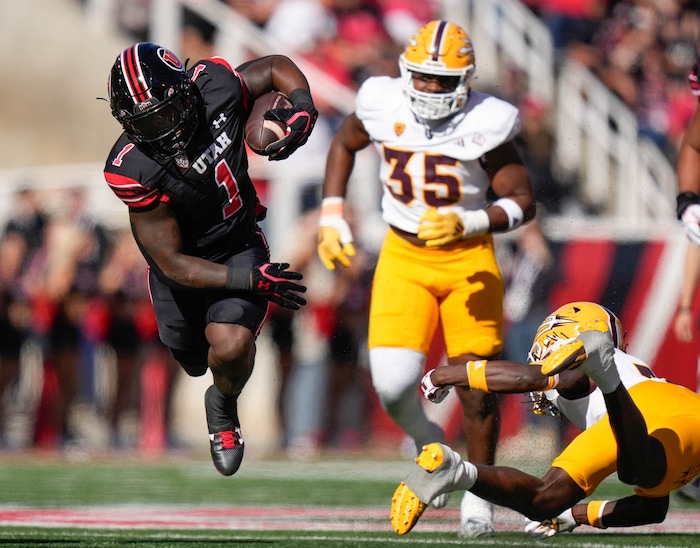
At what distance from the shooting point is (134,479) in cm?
824

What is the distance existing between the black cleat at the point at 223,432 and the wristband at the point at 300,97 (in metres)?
1.23

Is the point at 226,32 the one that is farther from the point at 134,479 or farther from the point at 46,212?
the point at 134,479

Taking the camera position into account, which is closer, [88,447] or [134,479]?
[134,479]

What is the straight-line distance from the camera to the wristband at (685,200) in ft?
17.7

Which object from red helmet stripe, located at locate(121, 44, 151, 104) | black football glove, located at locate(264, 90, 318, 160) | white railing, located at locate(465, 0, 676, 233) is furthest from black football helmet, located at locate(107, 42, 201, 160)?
white railing, located at locate(465, 0, 676, 233)

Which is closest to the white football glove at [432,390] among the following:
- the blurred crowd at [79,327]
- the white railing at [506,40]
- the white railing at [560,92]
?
the blurred crowd at [79,327]

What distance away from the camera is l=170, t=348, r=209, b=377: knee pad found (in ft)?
18.4

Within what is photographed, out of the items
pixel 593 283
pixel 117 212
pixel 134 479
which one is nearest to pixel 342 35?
pixel 117 212

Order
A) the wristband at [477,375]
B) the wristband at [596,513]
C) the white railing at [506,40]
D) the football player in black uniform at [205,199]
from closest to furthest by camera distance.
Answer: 1. the wristband at [477,375]
2. the wristband at [596,513]
3. the football player in black uniform at [205,199]
4. the white railing at [506,40]

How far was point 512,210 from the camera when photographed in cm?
548

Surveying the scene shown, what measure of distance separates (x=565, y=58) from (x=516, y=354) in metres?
4.00

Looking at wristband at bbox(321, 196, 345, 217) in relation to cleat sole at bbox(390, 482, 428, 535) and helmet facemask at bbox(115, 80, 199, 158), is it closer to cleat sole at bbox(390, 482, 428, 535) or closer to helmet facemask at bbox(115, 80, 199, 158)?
helmet facemask at bbox(115, 80, 199, 158)

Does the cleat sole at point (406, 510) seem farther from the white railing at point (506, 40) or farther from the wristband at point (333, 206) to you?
the white railing at point (506, 40)

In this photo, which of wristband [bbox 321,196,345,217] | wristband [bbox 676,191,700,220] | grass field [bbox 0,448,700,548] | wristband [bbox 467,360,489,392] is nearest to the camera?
wristband [bbox 467,360,489,392]
